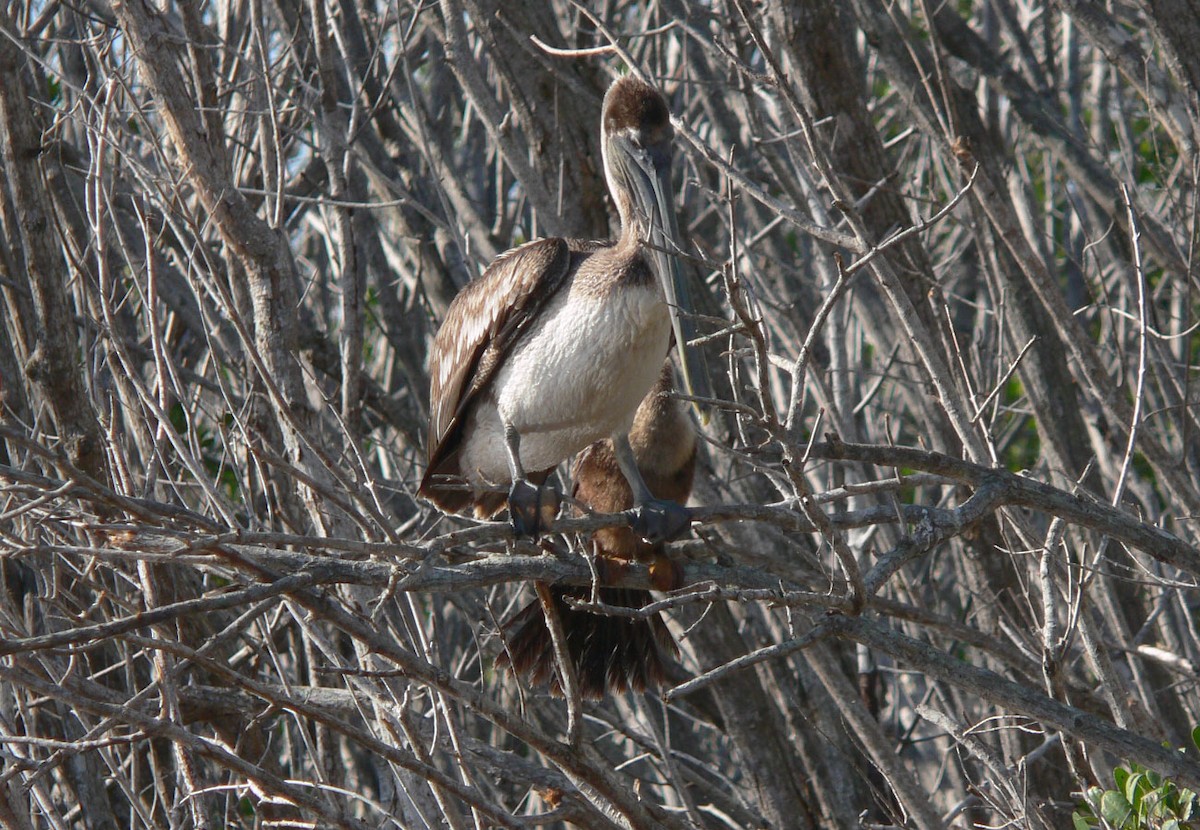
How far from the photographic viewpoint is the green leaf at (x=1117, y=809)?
3.10 metres

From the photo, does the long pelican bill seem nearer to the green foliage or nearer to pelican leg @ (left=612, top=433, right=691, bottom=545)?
pelican leg @ (left=612, top=433, right=691, bottom=545)

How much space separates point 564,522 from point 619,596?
4.74 ft

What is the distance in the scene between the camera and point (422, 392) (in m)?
6.55

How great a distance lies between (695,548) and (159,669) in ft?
5.79

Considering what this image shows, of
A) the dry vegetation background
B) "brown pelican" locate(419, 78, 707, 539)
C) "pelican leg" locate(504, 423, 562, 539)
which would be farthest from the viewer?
"brown pelican" locate(419, 78, 707, 539)

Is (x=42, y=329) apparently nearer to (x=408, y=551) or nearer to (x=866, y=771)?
(x=408, y=551)

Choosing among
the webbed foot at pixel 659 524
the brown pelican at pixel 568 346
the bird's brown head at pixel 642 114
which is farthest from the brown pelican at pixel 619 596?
the bird's brown head at pixel 642 114

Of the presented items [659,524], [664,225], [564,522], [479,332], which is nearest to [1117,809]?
[564,522]

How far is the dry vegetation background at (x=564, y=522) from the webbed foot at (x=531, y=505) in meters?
0.12

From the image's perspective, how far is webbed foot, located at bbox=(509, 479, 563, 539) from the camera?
3.94 meters

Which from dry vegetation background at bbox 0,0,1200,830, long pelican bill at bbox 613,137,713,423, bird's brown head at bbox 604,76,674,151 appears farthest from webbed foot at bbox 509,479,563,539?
bird's brown head at bbox 604,76,674,151

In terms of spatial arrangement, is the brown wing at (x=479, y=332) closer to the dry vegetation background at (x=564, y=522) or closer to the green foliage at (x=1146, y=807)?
the dry vegetation background at (x=564, y=522)

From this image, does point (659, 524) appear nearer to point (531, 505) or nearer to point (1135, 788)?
point (531, 505)

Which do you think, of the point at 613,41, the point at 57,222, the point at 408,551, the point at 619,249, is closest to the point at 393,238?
the point at 57,222
